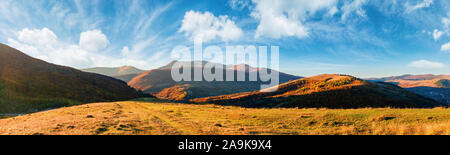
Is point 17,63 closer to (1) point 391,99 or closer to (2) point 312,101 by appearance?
(2) point 312,101

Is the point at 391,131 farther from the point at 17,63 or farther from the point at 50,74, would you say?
the point at 17,63

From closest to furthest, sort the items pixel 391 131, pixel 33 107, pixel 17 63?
pixel 391 131 → pixel 33 107 → pixel 17 63

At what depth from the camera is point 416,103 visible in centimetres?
5656

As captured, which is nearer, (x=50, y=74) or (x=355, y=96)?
(x=355, y=96)

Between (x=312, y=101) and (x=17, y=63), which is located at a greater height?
(x=17, y=63)

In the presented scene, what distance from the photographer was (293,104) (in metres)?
59.7
